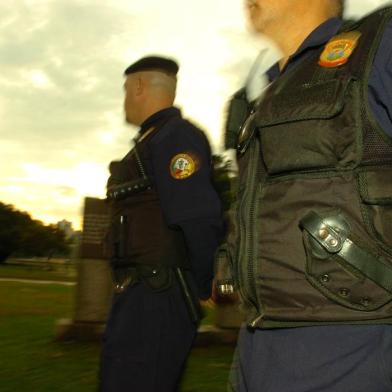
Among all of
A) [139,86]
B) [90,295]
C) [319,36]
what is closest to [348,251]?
[319,36]

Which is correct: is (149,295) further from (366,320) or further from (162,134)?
(366,320)

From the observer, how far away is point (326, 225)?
1304 millimetres

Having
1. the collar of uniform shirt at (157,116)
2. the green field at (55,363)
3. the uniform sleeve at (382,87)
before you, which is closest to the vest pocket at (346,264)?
the uniform sleeve at (382,87)

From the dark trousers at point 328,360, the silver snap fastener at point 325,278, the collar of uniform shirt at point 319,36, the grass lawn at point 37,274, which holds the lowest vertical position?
the dark trousers at point 328,360

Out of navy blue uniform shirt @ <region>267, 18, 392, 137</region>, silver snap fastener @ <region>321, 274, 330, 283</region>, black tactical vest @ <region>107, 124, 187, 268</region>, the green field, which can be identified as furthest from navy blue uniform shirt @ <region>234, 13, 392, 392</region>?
the green field

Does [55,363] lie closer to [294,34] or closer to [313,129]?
[294,34]

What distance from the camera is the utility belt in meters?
2.59

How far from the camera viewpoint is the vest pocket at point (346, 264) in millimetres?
1277

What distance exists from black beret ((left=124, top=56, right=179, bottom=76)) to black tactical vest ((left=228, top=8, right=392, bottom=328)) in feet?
6.11

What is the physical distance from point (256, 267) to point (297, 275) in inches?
4.7

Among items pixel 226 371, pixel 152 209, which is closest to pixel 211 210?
pixel 152 209

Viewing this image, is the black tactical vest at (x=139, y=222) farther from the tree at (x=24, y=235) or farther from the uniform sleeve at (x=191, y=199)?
the tree at (x=24, y=235)

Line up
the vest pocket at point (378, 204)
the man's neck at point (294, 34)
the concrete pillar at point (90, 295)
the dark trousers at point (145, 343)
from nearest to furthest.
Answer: the vest pocket at point (378, 204)
the man's neck at point (294, 34)
the dark trousers at point (145, 343)
the concrete pillar at point (90, 295)

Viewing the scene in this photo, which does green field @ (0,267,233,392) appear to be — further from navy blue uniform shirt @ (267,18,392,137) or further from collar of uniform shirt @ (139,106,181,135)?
navy blue uniform shirt @ (267,18,392,137)
